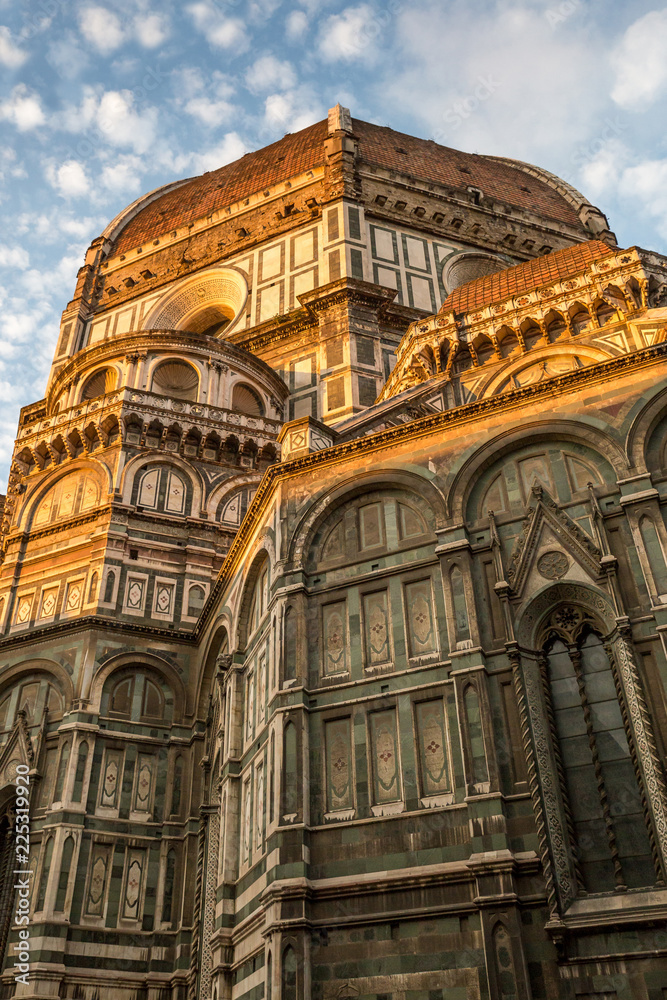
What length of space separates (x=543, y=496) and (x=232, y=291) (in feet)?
88.0

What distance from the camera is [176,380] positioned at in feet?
104

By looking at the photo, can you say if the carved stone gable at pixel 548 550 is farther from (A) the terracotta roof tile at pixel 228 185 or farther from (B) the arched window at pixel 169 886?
(A) the terracotta roof tile at pixel 228 185

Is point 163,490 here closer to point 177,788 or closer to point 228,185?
point 177,788

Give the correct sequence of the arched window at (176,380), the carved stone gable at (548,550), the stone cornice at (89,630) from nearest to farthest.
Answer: the carved stone gable at (548,550) → the stone cornice at (89,630) → the arched window at (176,380)

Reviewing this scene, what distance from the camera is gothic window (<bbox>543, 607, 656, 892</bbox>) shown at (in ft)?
42.7

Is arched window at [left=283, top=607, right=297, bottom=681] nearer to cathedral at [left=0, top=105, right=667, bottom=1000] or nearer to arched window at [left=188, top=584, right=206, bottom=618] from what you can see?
cathedral at [left=0, top=105, right=667, bottom=1000]

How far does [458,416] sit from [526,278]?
386 inches

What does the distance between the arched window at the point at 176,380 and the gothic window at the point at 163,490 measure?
4118 millimetres

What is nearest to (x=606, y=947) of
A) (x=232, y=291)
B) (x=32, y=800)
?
(x=32, y=800)

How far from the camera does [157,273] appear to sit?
1702 inches

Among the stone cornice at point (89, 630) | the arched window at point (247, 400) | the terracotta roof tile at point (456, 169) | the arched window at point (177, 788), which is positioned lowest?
the arched window at point (177, 788)

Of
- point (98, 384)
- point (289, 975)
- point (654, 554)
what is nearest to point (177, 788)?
point (289, 975)

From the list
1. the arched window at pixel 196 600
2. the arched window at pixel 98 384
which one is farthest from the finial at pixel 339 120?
the arched window at pixel 196 600

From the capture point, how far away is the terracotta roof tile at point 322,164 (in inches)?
1738
